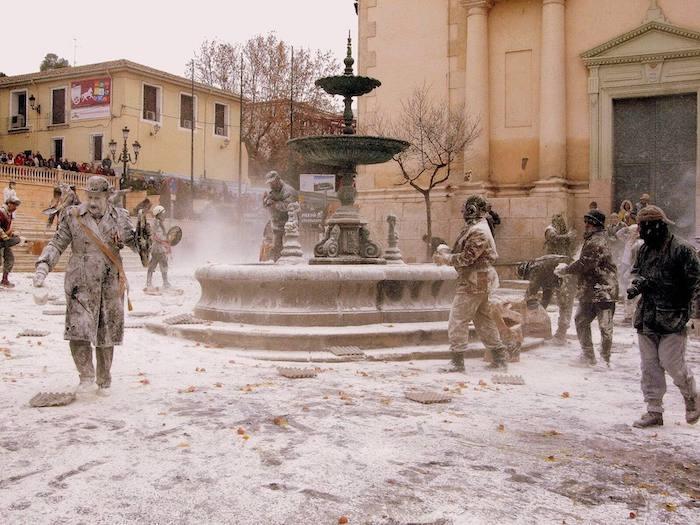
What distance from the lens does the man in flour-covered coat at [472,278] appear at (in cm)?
673

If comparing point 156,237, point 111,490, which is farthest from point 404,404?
point 156,237

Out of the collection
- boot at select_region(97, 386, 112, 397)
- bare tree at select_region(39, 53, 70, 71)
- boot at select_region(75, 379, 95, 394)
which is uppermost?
bare tree at select_region(39, 53, 70, 71)

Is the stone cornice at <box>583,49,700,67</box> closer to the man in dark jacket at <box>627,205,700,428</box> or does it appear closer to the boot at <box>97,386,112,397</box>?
the man in dark jacket at <box>627,205,700,428</box>

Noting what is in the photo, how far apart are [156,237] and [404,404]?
32.4 feet

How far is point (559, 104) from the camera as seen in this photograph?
18.1 meters

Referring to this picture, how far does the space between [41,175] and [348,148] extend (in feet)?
82.9

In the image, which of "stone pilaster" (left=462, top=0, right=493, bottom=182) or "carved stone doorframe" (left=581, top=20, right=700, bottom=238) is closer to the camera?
"carved stone doorframe" (left=581, top=20, right=700, bottom=238)

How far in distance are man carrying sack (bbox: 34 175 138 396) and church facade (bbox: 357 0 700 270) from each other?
14.0m

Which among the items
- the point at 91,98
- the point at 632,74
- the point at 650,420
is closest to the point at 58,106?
the point at 91,98

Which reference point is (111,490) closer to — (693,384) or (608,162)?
(693,384)

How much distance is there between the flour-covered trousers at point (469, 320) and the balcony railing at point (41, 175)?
25172mm

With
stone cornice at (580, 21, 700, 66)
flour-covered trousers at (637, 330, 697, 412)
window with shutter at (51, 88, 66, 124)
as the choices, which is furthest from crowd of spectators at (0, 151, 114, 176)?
flour-covered trousers at (637, 330, 697, 412)

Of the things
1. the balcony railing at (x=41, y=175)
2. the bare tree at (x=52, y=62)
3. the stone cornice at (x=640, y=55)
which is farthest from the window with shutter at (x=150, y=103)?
the stone cornice at (x=640, y=55)

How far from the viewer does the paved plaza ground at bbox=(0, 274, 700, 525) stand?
336 cm
